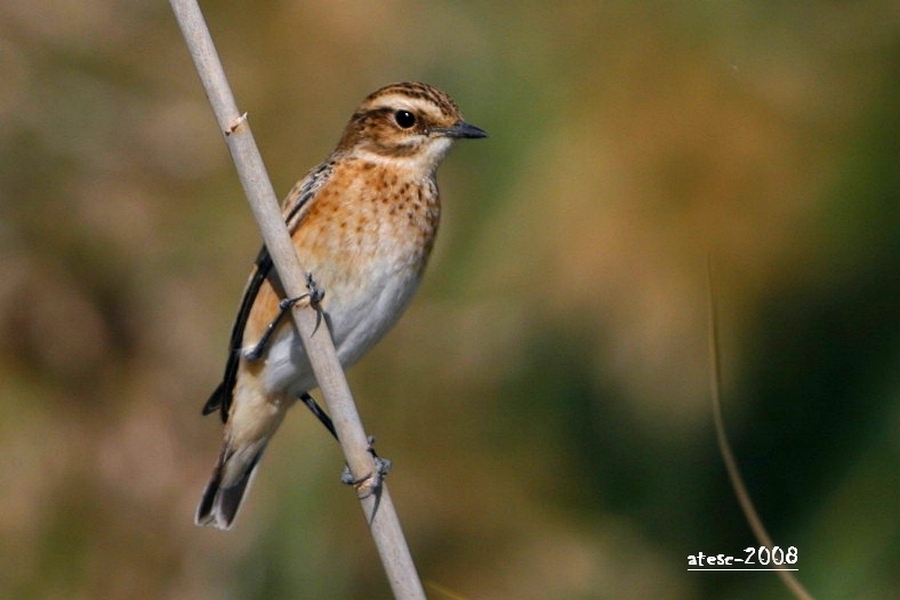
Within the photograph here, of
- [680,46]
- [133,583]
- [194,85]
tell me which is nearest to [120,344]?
[133,583]

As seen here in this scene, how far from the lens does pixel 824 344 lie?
14.7 feet

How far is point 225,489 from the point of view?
15.2ft

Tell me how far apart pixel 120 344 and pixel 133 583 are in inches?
37.8

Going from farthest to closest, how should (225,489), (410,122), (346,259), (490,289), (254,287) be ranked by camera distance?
1. (490,289)
2. (225,489)
3. (410,122)
4. (254,287)
5. (346,259)

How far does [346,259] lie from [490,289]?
1.11m

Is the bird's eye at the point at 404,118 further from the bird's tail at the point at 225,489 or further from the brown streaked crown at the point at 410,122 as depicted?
the bird's tail at the point at 225,489

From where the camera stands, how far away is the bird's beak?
14.3 feet

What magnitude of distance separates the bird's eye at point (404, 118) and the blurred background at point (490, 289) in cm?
78

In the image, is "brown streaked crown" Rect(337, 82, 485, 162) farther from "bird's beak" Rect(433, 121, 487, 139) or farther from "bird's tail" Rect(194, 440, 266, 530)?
"bird's tail" Rect(194, 440, 266, 530)

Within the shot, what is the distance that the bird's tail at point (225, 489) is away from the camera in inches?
181

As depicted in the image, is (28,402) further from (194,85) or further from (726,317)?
(726,317)

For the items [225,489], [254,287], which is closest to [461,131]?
[254,287]

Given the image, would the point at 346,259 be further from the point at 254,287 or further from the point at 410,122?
the point at 410,122

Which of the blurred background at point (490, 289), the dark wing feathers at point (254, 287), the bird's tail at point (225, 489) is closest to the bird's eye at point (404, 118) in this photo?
the dark wing feathers at point (254, 287)
